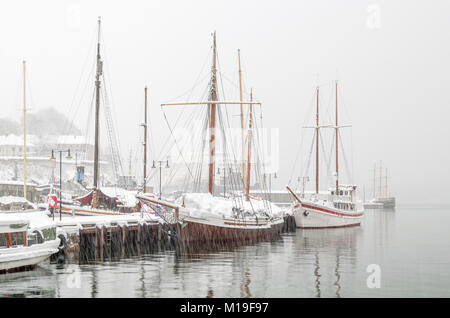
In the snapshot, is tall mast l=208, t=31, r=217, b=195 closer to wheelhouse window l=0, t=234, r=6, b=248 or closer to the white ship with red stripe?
wheelhouse window l=0, t=234, r=6, b=248

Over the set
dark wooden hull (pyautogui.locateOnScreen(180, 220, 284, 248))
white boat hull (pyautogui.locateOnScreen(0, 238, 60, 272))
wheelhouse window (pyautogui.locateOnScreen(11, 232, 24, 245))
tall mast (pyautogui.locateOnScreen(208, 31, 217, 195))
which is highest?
tall mast (pyautogui.locateOnScreen(208, 31, 217, 195))

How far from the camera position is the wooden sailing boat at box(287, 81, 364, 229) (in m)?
65.7

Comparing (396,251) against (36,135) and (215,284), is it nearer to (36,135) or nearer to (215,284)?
(215,284)

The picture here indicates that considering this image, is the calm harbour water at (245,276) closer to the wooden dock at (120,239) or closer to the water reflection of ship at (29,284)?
the water reflection of ship at (29,284)

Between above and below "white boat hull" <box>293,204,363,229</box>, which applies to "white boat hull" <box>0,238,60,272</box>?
above

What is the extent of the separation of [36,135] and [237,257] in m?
157

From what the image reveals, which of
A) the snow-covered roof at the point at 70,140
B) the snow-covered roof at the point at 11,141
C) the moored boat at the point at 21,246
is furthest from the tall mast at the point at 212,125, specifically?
the snow-covered roof at the point at 70,140

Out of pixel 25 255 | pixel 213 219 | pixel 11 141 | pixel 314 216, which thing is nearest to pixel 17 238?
pixel 25 255

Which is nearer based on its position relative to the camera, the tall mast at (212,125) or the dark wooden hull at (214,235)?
the dark wooden hull at (214,235)

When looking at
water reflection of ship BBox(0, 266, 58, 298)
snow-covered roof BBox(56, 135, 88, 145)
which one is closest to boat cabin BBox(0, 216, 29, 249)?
water reflection of ship BBox(0, 266, 58, 298)

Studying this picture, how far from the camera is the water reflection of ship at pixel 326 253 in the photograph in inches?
1043

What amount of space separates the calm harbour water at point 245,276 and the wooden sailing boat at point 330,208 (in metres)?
25.1

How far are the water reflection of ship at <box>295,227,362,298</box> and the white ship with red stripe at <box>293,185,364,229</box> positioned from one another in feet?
30.0
